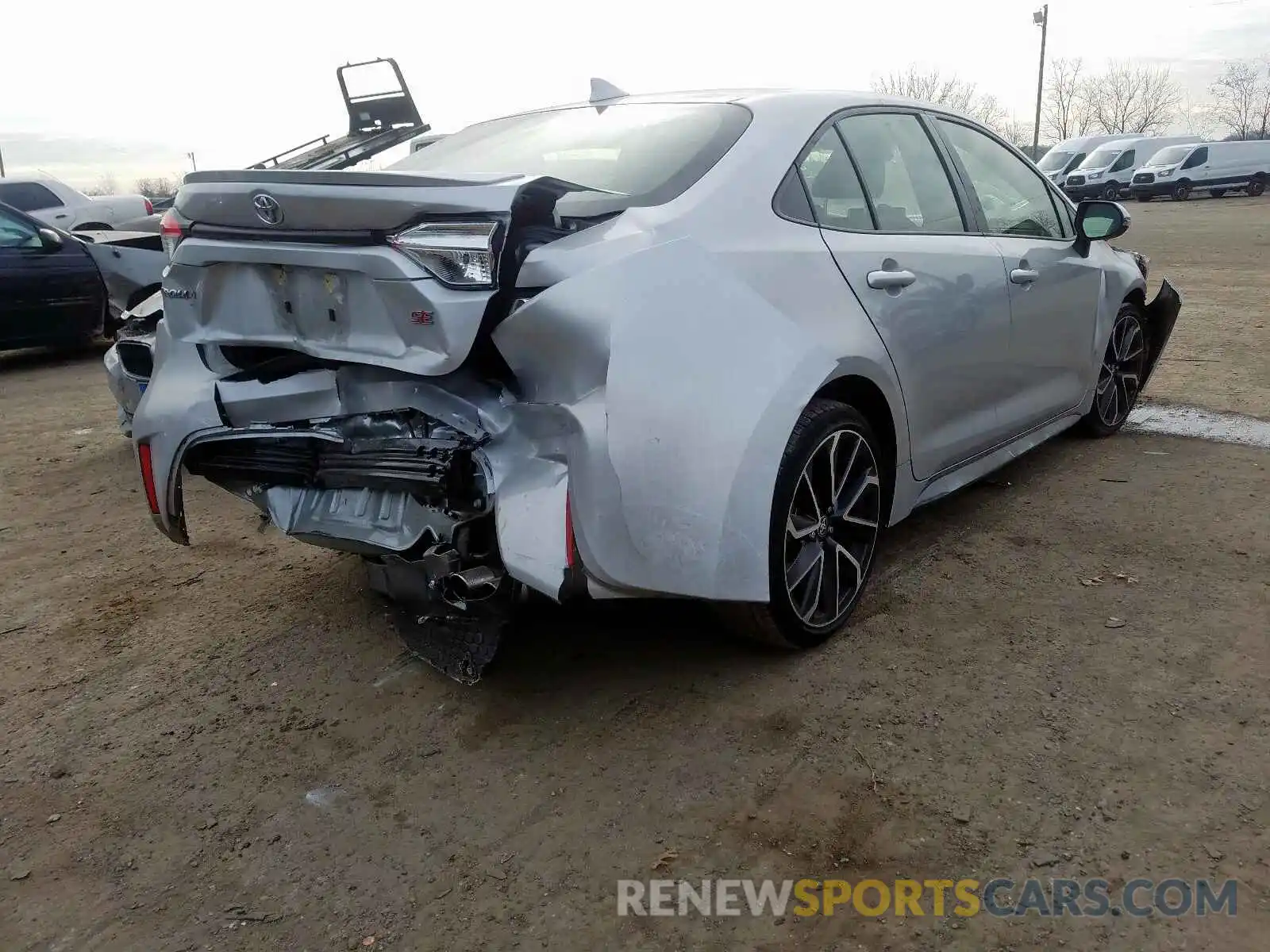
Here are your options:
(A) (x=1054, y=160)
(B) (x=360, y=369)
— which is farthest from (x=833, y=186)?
(A) (x=1054, y=160)

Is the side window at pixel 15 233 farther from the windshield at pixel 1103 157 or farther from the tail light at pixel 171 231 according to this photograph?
the windshield at pixel 1103 157

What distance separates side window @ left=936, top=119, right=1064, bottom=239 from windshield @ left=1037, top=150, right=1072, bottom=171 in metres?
32.1

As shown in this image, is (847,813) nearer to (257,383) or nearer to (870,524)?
(870,524)

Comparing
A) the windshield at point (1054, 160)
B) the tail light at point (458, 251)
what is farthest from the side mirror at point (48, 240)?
the windshield at point (1054, 160)

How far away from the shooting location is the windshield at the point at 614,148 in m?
2.72

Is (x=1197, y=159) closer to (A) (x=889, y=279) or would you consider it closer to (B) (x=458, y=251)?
(A) (x=889, y=279)

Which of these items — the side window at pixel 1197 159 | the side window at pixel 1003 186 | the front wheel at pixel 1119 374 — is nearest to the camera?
the side window at pixel 1003 186

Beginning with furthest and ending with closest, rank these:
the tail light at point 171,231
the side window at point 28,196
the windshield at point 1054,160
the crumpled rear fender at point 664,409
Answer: the windshield at point 1054,160 → the side window at point 28,196 → the tail light at point 171,231 → the crumpled rear fender at point 664,409

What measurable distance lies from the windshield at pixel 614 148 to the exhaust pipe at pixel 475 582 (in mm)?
1017

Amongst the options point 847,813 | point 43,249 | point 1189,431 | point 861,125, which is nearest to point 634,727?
point 847,813

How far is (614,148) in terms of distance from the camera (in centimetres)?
297

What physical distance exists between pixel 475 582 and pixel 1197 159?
34.2 metres

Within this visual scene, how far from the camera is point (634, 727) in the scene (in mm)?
2672

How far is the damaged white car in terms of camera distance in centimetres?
235
